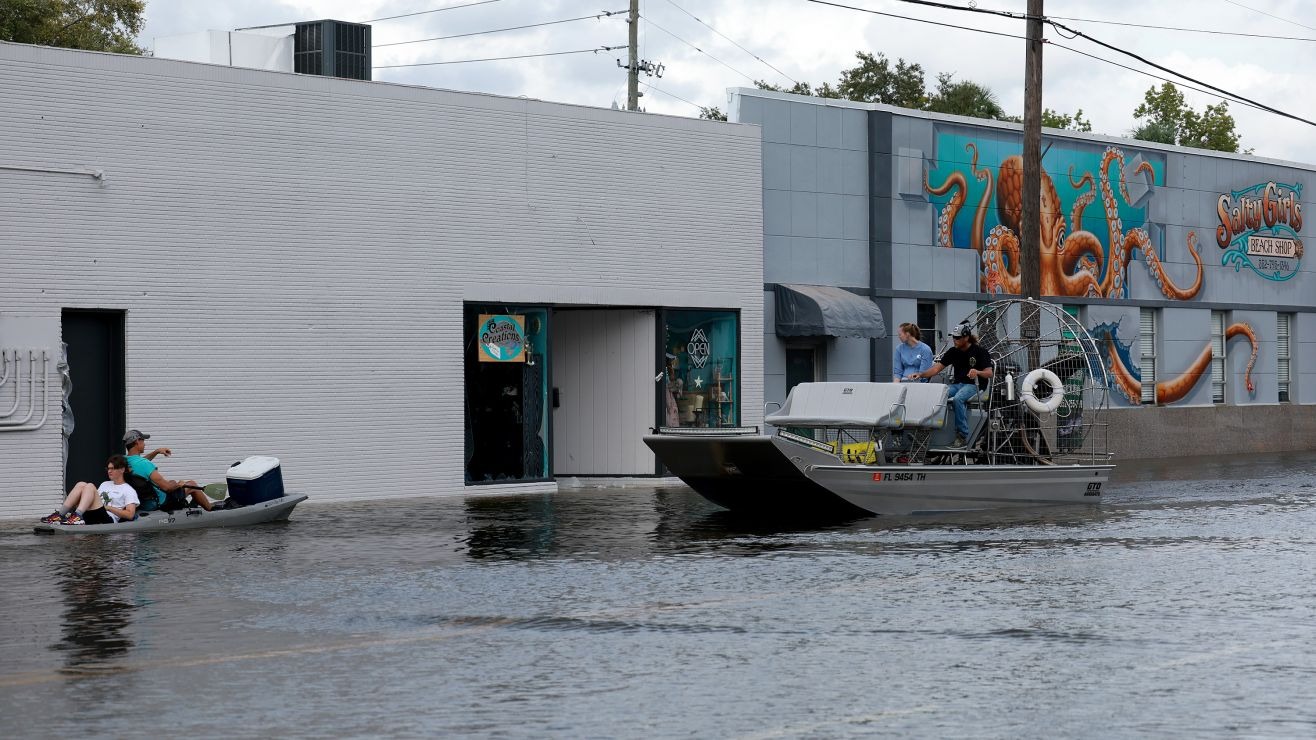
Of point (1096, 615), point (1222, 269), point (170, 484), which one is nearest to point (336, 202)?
point (170, 484)

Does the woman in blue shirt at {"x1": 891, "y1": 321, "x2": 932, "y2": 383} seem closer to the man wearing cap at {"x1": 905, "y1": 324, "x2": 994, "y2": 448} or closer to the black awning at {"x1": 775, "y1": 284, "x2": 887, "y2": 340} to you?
the man wearing cap at {"x1": 905, "y1": 324, "x2": 994, "y2": 448}

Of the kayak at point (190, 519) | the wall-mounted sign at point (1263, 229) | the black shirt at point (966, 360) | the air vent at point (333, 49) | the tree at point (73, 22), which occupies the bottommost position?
the kayak at point (190, 519)

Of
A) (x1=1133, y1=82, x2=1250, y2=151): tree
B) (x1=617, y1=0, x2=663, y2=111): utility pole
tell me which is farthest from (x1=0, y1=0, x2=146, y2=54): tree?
(x1=1133, y1=82, x2=1250, y2=151): tree

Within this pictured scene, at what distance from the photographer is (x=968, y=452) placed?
2014 centimetres

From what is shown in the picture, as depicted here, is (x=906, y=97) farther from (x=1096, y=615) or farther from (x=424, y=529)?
(x=1096, y=615)

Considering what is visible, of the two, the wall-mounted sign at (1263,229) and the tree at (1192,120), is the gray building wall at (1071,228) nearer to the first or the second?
the wall-mounted sign at (1263,229)

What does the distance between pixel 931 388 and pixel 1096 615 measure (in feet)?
27.9

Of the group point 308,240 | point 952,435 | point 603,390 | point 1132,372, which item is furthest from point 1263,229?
point 308,240

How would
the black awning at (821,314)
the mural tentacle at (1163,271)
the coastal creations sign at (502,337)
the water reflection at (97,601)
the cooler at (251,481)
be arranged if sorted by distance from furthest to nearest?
the mural tentacle at (1163,271)
the black awning at (821,314)
the coastal creations sign at (502,337)
the cooler at (251,481)
the water reflection at (97,601)

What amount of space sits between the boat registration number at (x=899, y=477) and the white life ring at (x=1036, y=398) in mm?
1931

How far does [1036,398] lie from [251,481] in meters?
8.99

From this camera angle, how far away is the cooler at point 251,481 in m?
18.6

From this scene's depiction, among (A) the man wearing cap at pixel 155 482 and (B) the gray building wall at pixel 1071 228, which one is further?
(B) the gray building wall at pixel 1071 228

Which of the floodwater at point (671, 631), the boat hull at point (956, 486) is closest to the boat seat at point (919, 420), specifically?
the boat hull at point (956, 486)
